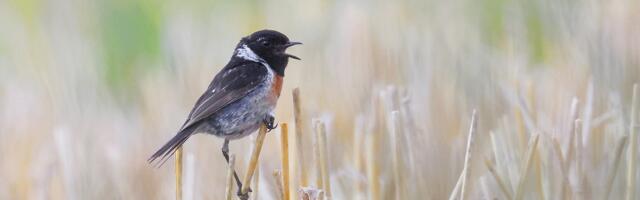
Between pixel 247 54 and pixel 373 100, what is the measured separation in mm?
482

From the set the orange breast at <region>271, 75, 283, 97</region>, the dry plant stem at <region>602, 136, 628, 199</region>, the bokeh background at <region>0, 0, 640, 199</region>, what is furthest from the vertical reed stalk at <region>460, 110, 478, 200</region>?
the orange breast at <region>271, 75, 283, 97</region>

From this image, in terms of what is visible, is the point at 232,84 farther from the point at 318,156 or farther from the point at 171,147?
the point at 318,156

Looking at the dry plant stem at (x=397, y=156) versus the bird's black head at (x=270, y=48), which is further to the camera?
the bird's black head at (x=270, y=48)

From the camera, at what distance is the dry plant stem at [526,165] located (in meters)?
3.62

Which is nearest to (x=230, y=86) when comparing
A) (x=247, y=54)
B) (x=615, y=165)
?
(x=247, y=54)

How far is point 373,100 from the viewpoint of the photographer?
4617 millimetres

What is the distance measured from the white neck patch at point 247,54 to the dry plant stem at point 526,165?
1.11 m

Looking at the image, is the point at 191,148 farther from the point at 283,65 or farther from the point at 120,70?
the point at 120,70

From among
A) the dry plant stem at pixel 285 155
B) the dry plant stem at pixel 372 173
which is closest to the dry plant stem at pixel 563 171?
the dry plant stem at pixel 372 173

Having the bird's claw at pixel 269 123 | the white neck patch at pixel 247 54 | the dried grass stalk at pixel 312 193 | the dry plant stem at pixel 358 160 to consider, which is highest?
the white neck patch at pixel 247 54

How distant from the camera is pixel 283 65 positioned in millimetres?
4441

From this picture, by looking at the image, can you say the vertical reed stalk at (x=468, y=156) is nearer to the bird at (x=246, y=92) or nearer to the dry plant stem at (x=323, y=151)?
the dry plant stem at (x=323, y=151)

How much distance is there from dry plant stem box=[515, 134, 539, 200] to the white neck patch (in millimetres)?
1108

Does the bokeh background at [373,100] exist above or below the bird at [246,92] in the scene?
below
